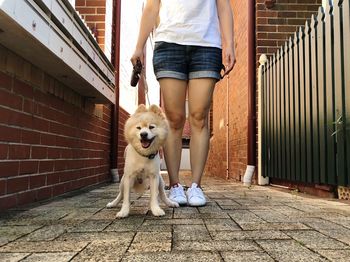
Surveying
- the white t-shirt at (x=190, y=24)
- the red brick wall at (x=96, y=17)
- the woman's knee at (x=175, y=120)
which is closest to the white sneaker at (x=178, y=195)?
the woman's knee at (x=175, y=120)

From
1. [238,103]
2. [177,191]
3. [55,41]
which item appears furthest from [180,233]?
[238,103]

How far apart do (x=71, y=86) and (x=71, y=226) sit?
2.11 metres

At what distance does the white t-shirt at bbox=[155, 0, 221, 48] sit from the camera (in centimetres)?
332

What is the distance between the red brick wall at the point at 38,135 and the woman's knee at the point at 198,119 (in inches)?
47.5

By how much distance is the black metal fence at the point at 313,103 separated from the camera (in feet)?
11.1

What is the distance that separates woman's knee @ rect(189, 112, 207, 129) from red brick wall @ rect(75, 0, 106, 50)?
2.49 m

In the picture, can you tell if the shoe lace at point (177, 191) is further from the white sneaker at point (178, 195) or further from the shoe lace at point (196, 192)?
the shoe lace at point (196, 192)

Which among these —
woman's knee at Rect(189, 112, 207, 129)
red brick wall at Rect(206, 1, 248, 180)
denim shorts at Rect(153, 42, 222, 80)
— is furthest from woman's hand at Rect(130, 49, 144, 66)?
red brick wall at Rect(206, 1, 248, 180)

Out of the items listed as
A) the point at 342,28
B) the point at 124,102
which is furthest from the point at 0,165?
the point at 124,102

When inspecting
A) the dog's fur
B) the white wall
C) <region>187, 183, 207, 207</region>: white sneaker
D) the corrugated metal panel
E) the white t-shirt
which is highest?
the white wall

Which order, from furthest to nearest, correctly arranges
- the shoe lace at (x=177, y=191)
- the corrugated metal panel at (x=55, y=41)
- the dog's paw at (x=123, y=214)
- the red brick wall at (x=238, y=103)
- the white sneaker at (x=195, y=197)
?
the red brick wall at (x=238, y=103) < the shoe lace at (x=177, y=191) < the white sneaker at (x=195, y=197) < the dog's paw at (x=123, y=214) < the corrugated metal panel at (x=55, y=41)

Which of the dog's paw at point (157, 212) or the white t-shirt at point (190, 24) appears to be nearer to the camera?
the dog's paw at point (157, 212)

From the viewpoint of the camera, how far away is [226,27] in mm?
3547

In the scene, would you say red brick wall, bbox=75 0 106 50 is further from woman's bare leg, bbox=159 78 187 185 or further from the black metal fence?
woman's bare leg, bbox=159 78 187 185
